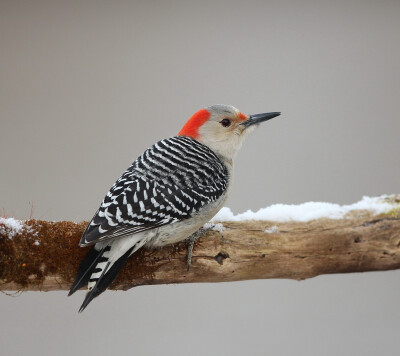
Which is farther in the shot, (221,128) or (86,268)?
(221,128)

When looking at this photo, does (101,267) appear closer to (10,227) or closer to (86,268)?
(86,268)

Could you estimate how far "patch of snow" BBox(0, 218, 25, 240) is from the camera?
2090 millimetres

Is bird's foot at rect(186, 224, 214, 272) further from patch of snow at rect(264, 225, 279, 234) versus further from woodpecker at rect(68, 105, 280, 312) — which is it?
patch of snow at rect(264, 225, 279, 234)

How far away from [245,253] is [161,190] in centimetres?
50

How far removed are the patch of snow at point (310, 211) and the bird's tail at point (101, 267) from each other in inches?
24.0

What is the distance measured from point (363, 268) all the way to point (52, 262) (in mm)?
1461

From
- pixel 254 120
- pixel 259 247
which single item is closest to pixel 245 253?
pixel 259 247

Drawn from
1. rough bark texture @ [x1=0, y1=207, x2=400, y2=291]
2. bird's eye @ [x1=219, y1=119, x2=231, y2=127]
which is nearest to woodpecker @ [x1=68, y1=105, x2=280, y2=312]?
bird's eye @ [x1=219, y1=119, x2=231, y2=127]

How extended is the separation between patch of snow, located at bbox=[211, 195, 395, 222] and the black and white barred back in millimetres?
208

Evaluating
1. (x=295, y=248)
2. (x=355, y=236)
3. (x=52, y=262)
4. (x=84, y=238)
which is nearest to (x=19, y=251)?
(x=52, y=262)

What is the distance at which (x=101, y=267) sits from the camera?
201 centimetres

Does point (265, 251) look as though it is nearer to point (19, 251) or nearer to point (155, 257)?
point (155, 257)

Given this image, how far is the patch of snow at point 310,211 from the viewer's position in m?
2.39

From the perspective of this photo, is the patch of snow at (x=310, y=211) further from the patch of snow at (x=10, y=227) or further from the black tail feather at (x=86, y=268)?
the patch of snow at (x=10, y=227)
